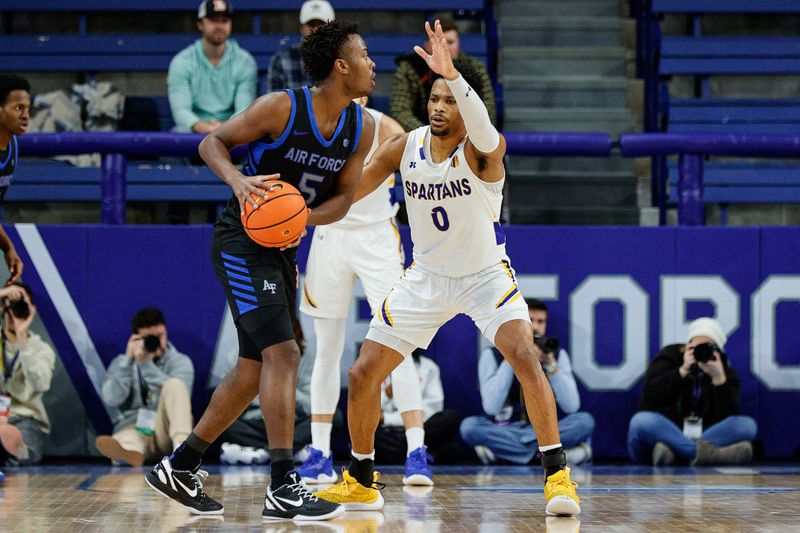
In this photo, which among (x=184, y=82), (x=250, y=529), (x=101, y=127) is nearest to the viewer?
(x=250, y=529)

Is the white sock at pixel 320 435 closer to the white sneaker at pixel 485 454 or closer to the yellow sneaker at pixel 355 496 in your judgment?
the yellow sneaker at pixel 355 496

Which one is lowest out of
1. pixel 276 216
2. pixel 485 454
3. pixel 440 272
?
pixel 485 454

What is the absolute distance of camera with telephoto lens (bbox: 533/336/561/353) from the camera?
7.60 meters

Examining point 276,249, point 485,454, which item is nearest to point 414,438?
point 485,454

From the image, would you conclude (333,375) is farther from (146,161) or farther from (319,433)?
(146,161)

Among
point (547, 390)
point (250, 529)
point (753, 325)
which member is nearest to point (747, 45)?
point (753, 325)

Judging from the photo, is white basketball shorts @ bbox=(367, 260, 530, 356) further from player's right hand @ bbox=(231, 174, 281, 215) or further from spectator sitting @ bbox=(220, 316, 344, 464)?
spectator sitting @ bbox=(220, 316, 344, 464)

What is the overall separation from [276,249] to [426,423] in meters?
2.76

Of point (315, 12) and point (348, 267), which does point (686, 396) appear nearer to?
point (348, 267)

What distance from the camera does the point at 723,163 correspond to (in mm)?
10719

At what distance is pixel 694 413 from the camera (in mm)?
7785

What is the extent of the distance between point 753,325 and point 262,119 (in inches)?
171

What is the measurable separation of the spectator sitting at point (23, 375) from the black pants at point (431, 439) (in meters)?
2.28

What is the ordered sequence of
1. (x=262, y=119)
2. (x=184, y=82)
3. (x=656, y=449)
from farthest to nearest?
1. (x=184, y=82)
2. (x=656, y=449)
3. (x=262, y=119)
